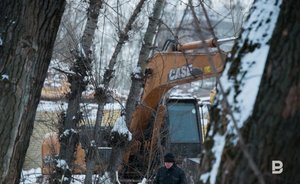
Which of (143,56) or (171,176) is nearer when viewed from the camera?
(171,176)

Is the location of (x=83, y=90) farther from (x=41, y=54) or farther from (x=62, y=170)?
(x=41, y=54)

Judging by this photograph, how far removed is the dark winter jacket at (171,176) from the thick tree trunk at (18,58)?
419 centimetres

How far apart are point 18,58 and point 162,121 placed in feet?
20.3

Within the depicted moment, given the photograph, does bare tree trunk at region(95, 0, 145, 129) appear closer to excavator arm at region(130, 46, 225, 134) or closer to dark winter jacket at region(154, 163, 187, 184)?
excavator arm at region(130, 46, 225, 134)

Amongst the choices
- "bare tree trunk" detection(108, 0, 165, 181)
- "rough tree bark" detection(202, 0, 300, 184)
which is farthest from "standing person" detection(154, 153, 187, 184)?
"rough tree bark" detection(202, 0, 300, 184)

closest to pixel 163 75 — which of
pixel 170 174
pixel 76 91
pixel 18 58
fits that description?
pixel 76 91

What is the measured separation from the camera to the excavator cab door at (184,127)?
1116 cm

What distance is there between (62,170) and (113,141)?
1014 millimetres

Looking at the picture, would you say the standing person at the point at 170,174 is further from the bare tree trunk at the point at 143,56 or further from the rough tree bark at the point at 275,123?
the rough tree bark at the point at 275,123

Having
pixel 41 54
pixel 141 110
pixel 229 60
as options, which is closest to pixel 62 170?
pixel 141 110

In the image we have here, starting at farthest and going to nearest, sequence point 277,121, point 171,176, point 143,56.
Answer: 1. point 143,56
2. point 171,176
3. point 277,121

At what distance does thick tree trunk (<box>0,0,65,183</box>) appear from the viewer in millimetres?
4812

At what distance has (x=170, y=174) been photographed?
8898 mm

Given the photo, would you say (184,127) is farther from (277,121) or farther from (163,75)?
(277,121)
